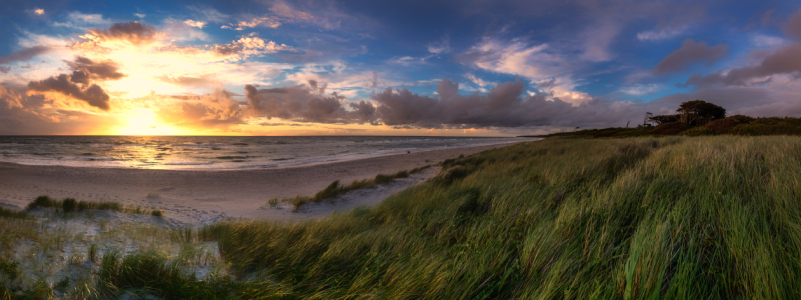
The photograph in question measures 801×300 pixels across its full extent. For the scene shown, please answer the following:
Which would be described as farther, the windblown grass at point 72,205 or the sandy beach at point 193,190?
the sandy beach at point 193,190

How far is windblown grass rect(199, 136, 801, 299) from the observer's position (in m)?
1.97

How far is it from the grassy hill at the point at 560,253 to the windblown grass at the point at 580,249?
0.05ft

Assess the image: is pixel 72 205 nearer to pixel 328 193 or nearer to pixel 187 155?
pixel 328 193

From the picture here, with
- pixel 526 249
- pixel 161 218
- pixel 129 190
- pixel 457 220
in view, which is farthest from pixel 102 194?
pixel 526 249

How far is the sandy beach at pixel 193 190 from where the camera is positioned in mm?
9055

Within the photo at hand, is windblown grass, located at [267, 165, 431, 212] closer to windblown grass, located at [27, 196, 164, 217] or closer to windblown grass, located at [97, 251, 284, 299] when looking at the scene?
windblown grass, located at [27, 196, 164, 217]

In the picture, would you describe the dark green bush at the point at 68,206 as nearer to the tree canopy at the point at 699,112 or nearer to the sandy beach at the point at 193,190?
the sandy beach at the point at 193,190

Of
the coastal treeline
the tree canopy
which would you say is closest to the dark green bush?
the coastal treeline

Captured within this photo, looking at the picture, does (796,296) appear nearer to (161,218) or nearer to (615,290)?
(615,290)

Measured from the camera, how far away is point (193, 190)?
12.7 metres

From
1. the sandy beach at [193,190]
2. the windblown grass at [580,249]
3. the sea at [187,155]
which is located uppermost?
the windblown grass at [580,249]

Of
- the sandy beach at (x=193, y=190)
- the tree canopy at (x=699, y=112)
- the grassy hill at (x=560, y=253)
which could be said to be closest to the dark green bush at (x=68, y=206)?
the sandy beach at (x=193, y=190)

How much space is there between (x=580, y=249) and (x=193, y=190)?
1484 centimetres

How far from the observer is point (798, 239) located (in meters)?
2.07
